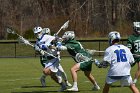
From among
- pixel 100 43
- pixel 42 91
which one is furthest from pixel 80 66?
pixel 100 43

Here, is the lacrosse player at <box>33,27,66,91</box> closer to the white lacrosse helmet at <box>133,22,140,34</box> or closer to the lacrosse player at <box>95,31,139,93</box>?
the white lacrosse helmet at <box>133,22,140,34</box>

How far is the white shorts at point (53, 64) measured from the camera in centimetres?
1525

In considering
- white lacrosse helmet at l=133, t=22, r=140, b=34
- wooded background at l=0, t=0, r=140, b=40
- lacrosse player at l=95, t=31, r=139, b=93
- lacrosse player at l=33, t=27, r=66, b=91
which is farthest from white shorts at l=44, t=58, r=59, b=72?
wooded background at l=0, t=0, r=140, b=40

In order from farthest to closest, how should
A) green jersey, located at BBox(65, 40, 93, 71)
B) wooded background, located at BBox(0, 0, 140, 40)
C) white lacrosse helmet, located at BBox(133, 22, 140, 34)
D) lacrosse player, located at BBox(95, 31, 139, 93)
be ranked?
wooded background, located at BBox(0, 0, 140, 40)
white lacrosse helmet, located at BBox(133, 22, 140, 34)
green jersey, located at BBox(65, 40, 93, 71)
lacrosse player, located at BBox(95, 31, 139, 93)

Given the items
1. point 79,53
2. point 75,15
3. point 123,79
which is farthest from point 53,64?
point 75,15

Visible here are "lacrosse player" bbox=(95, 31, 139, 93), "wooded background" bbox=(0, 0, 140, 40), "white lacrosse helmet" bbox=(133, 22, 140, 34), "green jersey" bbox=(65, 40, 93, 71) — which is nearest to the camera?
"lacrosse player" bbox=(95, 31, 139, 93)

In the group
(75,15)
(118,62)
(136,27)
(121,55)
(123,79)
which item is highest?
(75,15)

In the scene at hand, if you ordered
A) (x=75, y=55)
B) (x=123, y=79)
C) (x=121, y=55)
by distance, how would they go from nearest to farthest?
(x=121, y=55), (x=123, y=79), (x=75, y=55)

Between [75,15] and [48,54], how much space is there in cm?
4129

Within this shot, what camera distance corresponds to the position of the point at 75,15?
5653cm

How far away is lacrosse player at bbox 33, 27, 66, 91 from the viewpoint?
15.3m

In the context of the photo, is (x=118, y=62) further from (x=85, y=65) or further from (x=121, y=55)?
(x=85, y=65)

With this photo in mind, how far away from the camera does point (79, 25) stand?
55906 mm

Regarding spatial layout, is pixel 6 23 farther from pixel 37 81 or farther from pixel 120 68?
pixel 120 68
